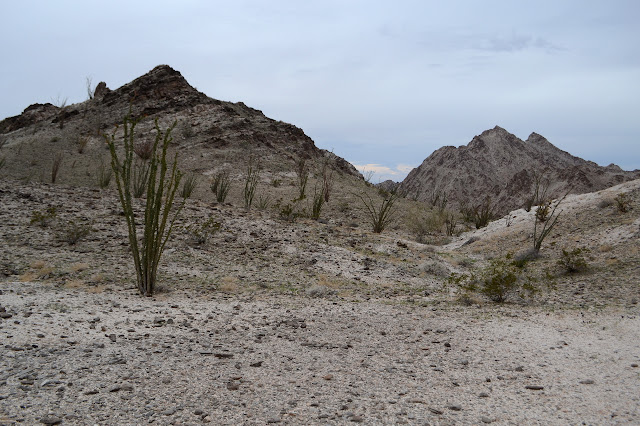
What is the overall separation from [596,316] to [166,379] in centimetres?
485

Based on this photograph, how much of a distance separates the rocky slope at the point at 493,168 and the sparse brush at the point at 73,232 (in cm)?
2320

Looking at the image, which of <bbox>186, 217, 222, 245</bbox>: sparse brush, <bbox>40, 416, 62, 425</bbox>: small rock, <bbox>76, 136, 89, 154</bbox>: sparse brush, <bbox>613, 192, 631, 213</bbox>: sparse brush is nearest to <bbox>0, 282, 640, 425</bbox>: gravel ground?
<bbox>40, 416, 62, 425</bbox>: small rock

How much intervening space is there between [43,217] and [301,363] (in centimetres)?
697

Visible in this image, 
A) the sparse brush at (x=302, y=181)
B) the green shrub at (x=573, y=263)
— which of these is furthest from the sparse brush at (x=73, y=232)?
the green shrub at (x=573, y=263)

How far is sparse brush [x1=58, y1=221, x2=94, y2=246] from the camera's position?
25.8 ft

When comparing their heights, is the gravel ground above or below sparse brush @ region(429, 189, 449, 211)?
below

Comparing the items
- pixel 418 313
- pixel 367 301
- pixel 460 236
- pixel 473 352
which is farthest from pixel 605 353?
pixel 460 236

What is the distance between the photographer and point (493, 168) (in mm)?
32281

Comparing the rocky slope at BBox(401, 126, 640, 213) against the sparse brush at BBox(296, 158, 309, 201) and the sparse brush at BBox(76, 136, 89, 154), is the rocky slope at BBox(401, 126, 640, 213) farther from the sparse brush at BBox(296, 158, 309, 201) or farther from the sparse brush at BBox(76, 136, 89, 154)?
the sparse brush at BBox(76, 136, 89, 154)

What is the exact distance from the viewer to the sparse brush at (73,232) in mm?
7863

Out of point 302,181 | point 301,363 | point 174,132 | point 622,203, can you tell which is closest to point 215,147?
point 174,132

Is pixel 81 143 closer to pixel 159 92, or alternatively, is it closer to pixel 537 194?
pixel 159 92

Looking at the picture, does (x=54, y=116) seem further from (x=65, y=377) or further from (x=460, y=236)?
(x=65, y=377)

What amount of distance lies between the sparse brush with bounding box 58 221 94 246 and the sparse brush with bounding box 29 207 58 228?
1.23ft
